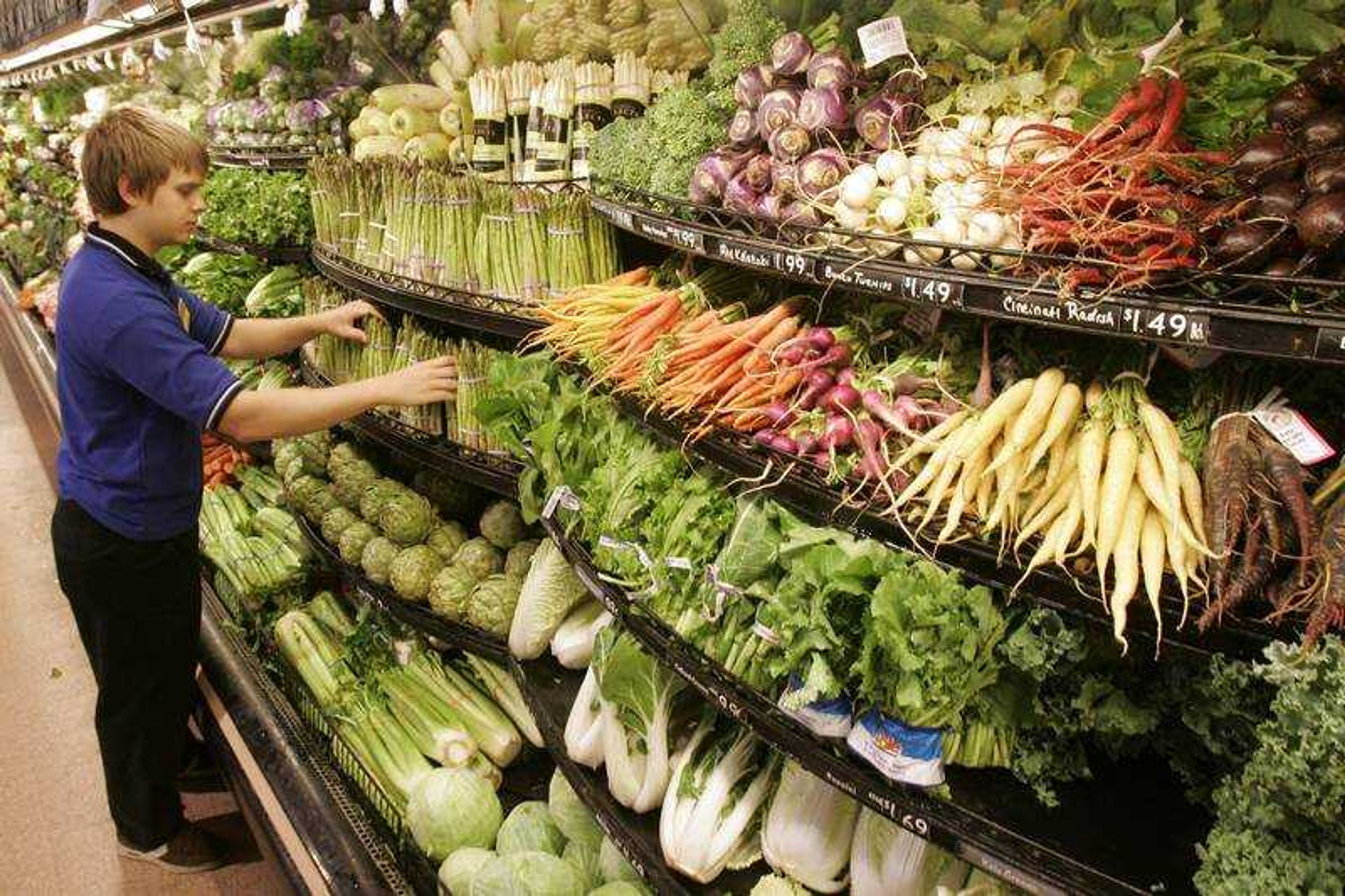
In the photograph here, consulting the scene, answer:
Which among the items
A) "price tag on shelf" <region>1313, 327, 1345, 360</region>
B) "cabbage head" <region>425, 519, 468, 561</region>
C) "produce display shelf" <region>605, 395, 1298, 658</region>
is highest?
"price tag on shelf" <region>1313, 327, 1345, 360</region>

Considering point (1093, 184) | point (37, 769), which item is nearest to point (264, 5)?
point (37, 769)

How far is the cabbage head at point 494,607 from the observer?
2906 millimetres

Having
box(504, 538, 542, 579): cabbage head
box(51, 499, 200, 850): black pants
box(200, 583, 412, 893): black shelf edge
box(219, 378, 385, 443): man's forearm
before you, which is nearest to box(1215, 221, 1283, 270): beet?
box(219, 378, 385, 443): man's forearm

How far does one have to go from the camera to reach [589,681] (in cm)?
243

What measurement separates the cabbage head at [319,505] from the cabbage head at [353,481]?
0.07 feet

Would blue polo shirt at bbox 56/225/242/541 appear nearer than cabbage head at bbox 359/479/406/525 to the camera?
Yes

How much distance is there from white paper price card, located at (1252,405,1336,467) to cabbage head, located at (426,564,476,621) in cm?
234

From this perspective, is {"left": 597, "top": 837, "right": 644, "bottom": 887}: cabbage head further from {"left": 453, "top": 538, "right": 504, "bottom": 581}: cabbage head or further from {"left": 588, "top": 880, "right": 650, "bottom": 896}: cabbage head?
{"left": 453, "top": 538, "right": 504, "bottom": 581}: cabbage head

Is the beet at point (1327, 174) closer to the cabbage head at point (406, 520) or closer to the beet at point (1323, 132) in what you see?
the beet at point (1323, 132)

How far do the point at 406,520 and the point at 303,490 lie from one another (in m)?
0.76

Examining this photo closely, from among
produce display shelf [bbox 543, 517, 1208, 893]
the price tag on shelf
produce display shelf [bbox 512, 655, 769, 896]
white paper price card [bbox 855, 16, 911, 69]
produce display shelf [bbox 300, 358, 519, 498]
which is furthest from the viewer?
produce display shelf [bbox 300, 358, 519, 498]

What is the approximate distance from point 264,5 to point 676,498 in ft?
11.0

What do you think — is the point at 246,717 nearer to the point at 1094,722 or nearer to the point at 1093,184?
the point at 1094,722

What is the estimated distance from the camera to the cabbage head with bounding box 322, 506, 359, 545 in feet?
11.4
